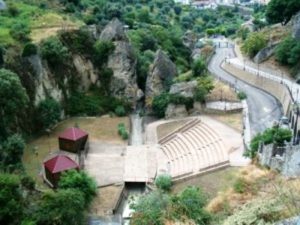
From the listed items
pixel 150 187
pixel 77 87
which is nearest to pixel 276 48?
pixel 77 87

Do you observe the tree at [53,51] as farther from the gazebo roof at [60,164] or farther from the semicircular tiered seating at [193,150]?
the gazebo roof at [60,164]

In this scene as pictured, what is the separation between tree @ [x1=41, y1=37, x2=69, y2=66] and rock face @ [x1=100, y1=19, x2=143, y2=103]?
5757 mm

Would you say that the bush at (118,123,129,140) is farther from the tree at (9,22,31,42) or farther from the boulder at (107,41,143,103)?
the tree at (9,22,31,42)

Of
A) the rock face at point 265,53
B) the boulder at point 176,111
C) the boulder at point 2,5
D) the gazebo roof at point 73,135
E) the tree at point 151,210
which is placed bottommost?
the boulder at point 176,111

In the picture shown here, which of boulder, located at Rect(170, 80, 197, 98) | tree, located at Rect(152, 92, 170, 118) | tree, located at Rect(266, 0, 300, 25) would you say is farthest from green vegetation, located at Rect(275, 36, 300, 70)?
tree, located at Rect(152, 92, 170, 118)

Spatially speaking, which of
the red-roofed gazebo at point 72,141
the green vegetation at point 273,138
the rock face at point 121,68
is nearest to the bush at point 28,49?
the red-roofed gazebo at point 72,141

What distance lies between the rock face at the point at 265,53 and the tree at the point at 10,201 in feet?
112

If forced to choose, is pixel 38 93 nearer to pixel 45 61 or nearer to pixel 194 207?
pixel 45 61

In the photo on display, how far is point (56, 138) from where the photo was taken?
36156 millimetres

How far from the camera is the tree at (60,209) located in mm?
22797

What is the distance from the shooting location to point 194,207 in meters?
19.9

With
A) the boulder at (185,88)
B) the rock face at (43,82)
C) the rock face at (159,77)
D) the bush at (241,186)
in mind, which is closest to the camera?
the bush at (241,186)

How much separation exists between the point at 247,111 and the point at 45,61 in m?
18.0

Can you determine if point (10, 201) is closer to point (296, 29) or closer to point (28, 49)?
point (28, 49)
